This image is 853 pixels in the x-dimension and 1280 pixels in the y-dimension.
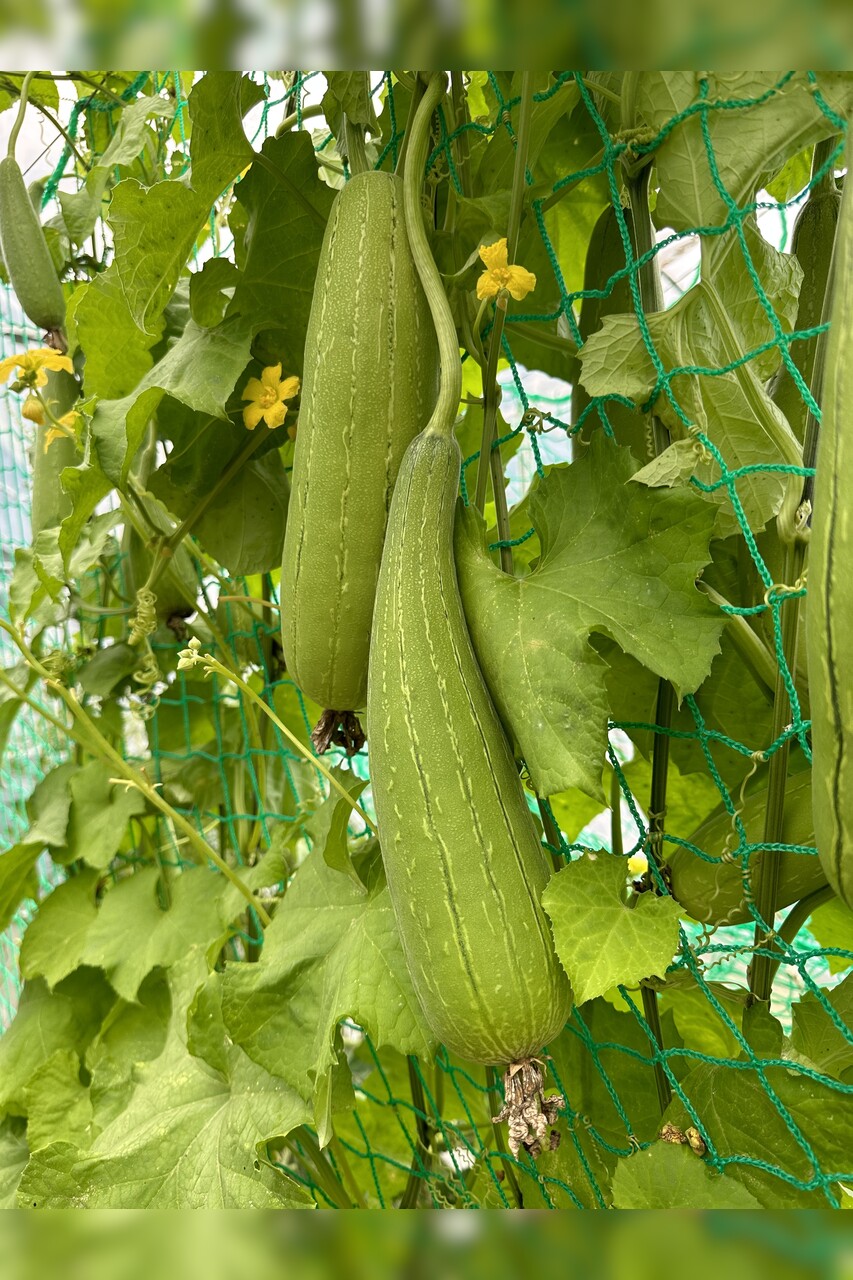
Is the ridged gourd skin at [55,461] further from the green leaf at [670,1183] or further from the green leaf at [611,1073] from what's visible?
the green leaf at [670,1183]

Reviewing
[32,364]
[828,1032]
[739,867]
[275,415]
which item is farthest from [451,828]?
[32,364]

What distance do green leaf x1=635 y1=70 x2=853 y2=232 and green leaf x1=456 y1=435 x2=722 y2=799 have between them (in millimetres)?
180

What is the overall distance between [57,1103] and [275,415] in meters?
0.83

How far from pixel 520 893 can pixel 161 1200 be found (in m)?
0.51

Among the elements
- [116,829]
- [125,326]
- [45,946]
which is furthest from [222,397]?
[45,946]

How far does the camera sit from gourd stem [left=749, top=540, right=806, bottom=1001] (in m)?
0.64

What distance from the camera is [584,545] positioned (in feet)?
2.31

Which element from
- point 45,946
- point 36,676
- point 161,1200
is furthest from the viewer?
point 36,676

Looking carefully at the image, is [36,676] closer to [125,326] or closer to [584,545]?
[125,326]

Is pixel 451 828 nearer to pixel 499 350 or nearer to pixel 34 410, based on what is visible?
pixel 499 350

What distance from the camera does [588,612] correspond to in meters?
0.66

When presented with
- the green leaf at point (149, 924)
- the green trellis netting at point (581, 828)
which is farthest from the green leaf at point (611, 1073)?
the green leaf at point (149, 924)

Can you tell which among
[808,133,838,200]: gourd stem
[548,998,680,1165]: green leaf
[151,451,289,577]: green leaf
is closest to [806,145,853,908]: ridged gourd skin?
[808,133,838,200]: gourd stem

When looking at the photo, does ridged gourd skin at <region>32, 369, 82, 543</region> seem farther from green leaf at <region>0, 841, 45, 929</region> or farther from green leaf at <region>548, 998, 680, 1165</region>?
green leaf at <region>548, 998, 680, 1165</region>
